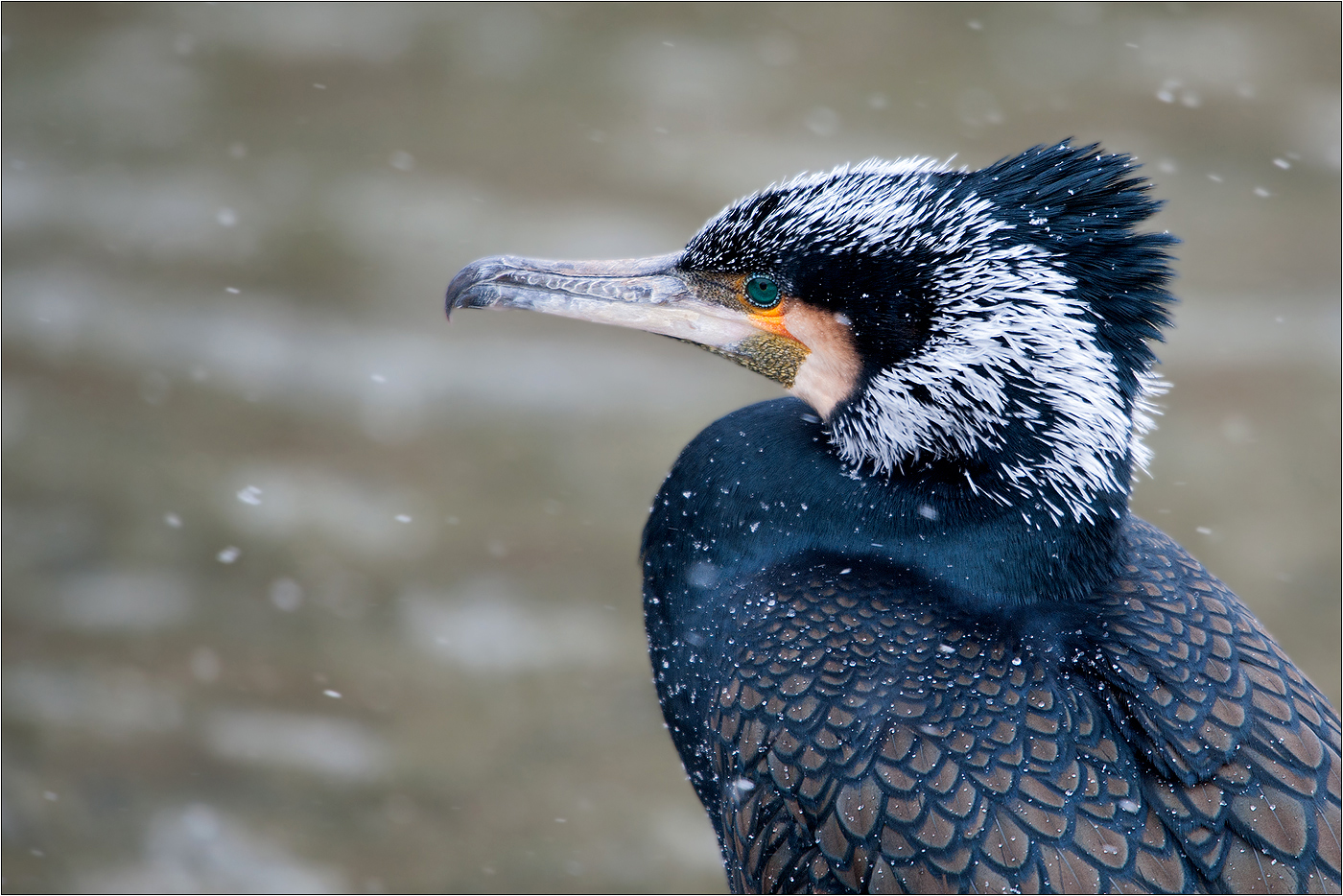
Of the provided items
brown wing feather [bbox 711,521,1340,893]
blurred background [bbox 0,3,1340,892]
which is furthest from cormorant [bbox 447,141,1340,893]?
blurred background [bbox 0,3,1340,892]

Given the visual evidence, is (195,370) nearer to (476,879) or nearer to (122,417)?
(122,417)

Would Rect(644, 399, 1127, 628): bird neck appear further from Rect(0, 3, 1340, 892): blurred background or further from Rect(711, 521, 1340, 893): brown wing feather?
Rect(0, 3, 1340, 892): blurred background

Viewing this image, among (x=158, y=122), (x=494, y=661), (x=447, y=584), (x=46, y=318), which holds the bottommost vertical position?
(x=494, y=661)

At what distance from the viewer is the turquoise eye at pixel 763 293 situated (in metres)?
2.15

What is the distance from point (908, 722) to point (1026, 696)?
211 mm

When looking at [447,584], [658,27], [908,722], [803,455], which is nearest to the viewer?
[908,722]

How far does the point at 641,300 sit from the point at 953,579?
81 cm

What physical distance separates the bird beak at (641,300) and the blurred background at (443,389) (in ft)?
9.52

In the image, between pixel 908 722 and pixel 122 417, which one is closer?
pixel 908 722

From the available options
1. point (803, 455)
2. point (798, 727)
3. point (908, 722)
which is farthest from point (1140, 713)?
point (803, 455)

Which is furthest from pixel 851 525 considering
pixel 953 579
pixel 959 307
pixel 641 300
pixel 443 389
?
pixel 443 389

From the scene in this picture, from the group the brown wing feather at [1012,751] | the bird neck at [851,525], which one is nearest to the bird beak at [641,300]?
the bird neck at [851,525]

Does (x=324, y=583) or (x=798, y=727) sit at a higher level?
(x=798, y=727)

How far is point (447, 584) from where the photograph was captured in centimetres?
534
